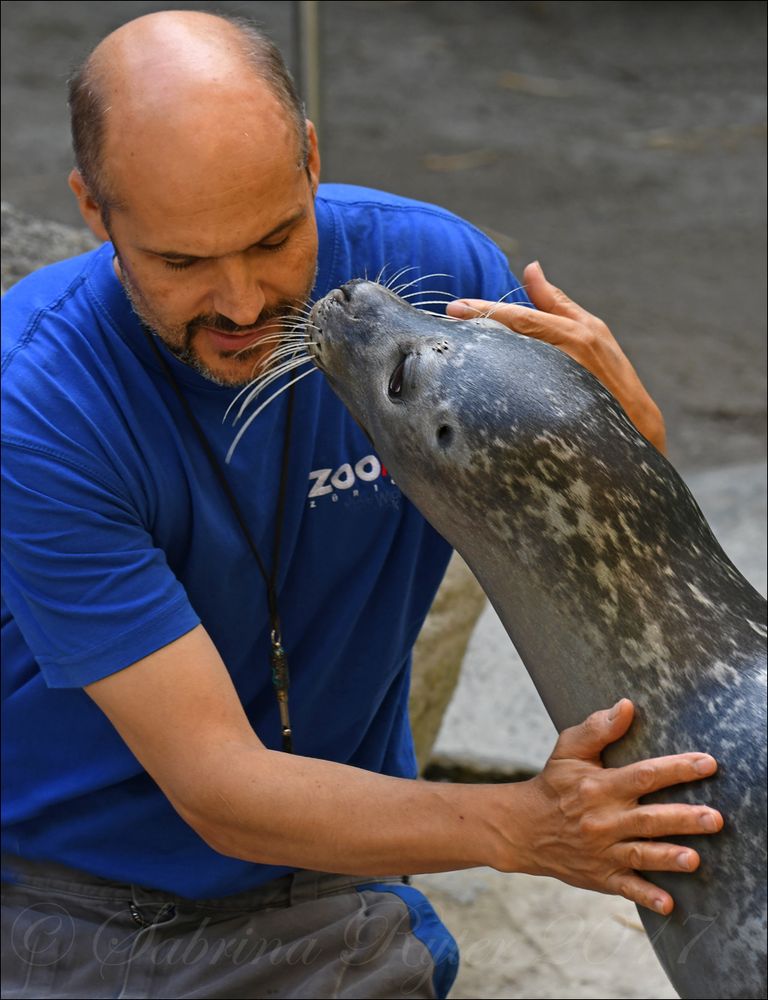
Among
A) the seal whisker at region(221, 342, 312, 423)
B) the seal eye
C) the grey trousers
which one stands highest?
the seal eye

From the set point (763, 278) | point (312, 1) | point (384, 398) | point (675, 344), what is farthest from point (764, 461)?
point (384, 398)

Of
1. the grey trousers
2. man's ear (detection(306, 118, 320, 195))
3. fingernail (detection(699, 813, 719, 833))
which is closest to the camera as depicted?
fingernail (detection(699, 813, 719, 833))

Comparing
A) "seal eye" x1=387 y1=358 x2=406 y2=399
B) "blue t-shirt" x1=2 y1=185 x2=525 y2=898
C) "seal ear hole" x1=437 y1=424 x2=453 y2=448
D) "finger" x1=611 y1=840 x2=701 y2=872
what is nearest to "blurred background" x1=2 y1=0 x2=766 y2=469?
"blue t-shirt" x1=2 y1=185 x2=525 y2=898

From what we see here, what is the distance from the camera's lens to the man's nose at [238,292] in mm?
2037

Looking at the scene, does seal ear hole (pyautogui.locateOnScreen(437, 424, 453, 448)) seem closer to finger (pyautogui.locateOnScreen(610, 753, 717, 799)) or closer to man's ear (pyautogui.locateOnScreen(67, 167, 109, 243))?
finger (pyautogui.locateOnScreen(610, 753, 717, 799))

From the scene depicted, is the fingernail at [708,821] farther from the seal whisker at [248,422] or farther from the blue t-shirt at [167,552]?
the seal whisker at [248,422]

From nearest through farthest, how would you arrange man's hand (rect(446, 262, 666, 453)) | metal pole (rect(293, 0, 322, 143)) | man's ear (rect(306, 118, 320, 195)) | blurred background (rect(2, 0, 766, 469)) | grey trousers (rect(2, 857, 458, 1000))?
Answer: man's hand (rect(446, 262, 666, 453)) < man's ear (rect(306, 118, 320, 195)) < grey trousers (rect(2, 857, 458, 1000)) < metal pole (rect(293, 0, 322, 143)) < blurred background (rect(2, 0, 766, 469))

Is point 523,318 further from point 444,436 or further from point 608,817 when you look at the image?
point 608,817

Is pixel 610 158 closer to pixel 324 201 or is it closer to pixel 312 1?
pixel 312 1

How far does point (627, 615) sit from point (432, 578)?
881 millimetres

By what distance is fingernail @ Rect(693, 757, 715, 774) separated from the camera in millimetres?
1589

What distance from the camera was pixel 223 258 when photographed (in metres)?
2.03

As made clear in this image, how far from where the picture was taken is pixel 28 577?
6.97ft

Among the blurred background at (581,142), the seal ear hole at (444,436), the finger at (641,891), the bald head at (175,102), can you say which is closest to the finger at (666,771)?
the finger at (641,891)
